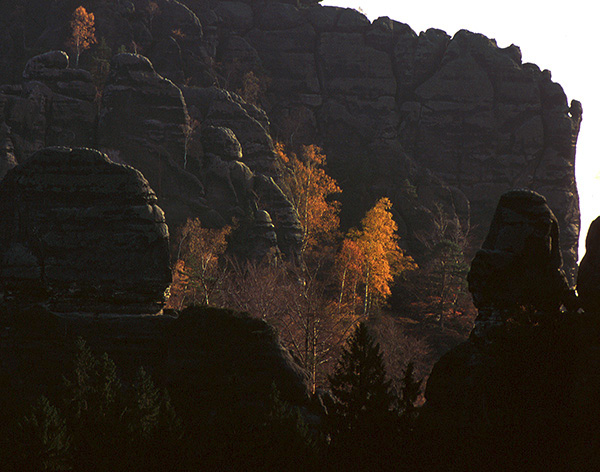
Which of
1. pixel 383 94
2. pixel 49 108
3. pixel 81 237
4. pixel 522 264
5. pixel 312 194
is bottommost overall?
pixel 81 237

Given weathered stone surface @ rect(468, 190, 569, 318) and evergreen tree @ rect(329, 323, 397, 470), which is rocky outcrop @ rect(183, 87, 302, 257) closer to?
weathered stone surface @ rect(468, 190, 569, 318)

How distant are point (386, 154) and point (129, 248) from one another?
55.6m

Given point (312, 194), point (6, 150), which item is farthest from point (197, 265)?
point (312, 194)

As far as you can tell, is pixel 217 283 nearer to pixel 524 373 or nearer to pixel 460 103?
pixel 524 373

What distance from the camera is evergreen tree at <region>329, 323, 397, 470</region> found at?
15.7 meters

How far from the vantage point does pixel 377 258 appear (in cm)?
5419

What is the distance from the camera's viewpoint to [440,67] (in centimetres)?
7925

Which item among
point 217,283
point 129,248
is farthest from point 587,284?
point 217,283

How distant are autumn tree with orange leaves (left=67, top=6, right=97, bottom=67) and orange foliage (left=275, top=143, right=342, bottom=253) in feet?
87.8

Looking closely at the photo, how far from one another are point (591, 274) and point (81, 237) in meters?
19.6

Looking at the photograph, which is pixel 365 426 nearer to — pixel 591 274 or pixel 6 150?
pixel 591 274

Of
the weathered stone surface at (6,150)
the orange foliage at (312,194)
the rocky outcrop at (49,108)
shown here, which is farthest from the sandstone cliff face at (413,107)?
the weathered stone surface at (6,150)

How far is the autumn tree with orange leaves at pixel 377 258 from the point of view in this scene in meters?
52.7

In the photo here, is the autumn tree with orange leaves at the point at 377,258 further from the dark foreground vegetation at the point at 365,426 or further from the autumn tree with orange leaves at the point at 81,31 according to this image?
the autumn tree with orange leaves at the point at 81,31
